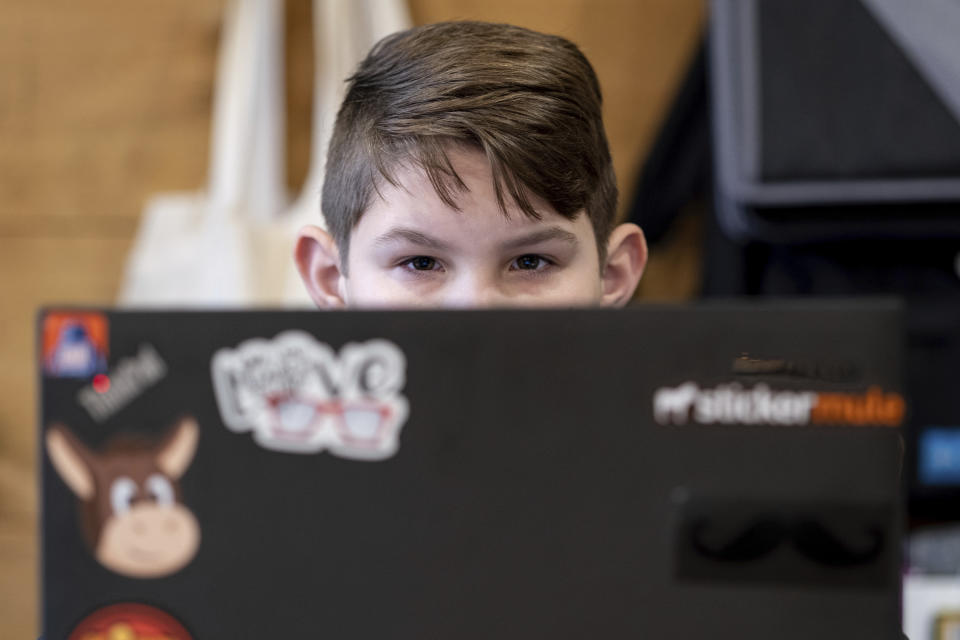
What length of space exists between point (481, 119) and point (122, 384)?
1.10ft

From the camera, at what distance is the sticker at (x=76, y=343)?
303 millimetres

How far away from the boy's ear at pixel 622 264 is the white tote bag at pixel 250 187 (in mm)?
335

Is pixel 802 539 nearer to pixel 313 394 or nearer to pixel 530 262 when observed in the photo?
pixel 313 394

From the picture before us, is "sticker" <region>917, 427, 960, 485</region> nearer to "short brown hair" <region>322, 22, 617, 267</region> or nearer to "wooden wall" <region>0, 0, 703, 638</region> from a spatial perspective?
"wooden wall" <region>0, 0, 703, 638</region>

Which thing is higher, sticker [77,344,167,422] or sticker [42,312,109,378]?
sticker [42,312,109,378]

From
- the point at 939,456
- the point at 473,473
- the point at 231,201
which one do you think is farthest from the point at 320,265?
the point at 939,456

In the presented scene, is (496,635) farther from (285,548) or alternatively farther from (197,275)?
(197,275)

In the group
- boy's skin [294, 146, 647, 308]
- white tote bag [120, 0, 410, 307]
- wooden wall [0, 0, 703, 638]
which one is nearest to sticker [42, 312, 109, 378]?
boy's skin [294, 146, 647, 308]

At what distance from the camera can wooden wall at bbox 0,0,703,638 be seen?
101 cm

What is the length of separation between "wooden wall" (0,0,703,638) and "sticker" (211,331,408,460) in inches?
29.6

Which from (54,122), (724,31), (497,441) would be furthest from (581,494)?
(54,122)

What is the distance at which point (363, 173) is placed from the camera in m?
0.63

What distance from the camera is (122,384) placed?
Result: 1.00ft

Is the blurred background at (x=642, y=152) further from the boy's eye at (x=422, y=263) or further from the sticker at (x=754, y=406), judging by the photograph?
the sticker at (x=754, y=406)
